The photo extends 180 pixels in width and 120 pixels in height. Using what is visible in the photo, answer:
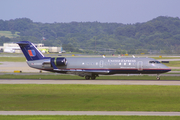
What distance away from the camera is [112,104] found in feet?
86.4

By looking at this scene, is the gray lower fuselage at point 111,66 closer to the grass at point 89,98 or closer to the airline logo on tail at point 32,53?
the airline logo on tail at point 32,53

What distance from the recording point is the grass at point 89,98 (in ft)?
81.9

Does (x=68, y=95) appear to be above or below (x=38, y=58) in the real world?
below

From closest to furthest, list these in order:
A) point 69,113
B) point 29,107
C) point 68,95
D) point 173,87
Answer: point 69,113 < point 29,107 < point 68,95 < point 173,87

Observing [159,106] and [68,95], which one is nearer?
[159,106]

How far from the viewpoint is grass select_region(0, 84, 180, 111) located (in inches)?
982

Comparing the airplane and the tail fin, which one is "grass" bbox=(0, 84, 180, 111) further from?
the tail fin
